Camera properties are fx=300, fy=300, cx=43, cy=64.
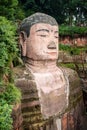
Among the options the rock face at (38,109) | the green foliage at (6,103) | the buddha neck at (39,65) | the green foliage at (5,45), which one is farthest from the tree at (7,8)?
the green foliage at (6,103)

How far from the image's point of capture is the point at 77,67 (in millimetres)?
7609

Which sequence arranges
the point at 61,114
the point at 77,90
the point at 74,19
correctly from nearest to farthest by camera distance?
1. the point at 61,114
2. the point at 77,90
3. the point at 74,19

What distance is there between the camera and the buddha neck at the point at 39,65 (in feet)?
20.7

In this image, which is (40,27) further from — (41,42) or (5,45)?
(5,45)

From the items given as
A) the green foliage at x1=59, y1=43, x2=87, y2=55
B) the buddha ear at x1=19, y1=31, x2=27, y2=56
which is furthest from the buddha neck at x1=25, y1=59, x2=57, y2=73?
the green foliage at x1=59, y1=43, x2=87, y2=55

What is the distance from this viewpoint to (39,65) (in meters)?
6.36

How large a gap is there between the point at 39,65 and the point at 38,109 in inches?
38.9

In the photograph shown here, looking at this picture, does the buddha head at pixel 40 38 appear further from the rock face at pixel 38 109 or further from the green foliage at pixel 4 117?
the green foliage at pixel 4 117

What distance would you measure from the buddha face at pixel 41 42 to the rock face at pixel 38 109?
1.41 ft

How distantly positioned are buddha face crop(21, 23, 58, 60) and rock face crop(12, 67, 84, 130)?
43 centimetres

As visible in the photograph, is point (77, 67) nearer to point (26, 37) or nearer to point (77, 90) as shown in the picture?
point (77, 90)

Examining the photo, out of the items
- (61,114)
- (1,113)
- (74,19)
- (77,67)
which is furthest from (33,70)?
(74,19)

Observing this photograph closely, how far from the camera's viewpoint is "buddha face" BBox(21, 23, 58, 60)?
6.21 metres

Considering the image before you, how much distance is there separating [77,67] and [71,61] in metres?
0.30
